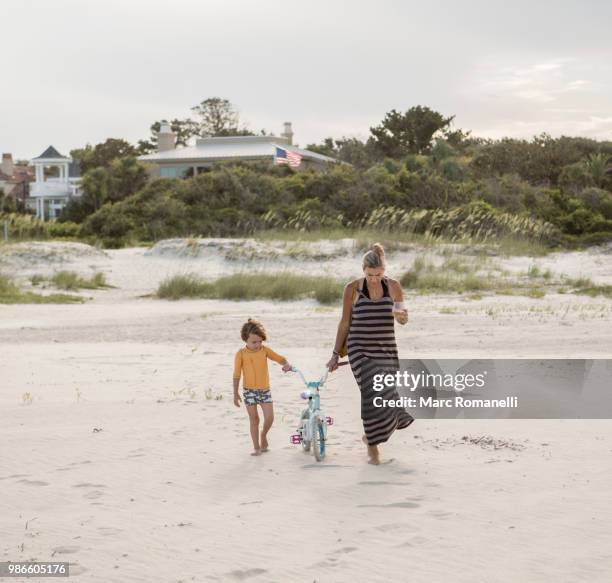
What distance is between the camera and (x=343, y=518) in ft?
18.9

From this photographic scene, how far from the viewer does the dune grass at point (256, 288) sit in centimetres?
1845

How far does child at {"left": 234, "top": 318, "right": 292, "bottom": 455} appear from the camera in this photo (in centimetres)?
667

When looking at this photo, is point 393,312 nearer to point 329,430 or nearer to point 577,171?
point 329,430

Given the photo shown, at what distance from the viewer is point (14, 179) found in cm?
6762

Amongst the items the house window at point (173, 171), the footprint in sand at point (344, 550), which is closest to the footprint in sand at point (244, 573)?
the footprint in sand at point (344, 550)

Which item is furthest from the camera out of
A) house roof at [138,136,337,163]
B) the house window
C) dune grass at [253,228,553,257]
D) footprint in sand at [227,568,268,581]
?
the house window

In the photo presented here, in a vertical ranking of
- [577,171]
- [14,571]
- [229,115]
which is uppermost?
[229,115]

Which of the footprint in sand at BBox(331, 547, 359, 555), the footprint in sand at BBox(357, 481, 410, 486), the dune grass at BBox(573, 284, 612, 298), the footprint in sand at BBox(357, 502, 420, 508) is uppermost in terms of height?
the dune grass at BBox(573, 284, 612, 298)

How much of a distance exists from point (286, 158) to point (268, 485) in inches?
1513

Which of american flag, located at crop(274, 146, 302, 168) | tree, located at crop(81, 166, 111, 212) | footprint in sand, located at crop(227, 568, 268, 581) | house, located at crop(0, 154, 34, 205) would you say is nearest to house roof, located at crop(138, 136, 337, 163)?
american flag, located at crop(274, 146, 302, 168)

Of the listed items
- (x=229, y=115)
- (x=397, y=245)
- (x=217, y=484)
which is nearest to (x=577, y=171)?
(x=397, y=245)

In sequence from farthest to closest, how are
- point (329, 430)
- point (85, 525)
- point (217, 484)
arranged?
point (329, 430) → point (217, 484) → point (85, 525)

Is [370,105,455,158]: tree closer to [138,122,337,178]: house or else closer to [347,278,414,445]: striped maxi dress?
[138,122,337,178]: house

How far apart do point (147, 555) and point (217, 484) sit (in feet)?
4.18
